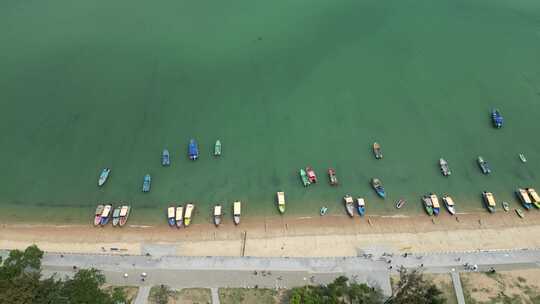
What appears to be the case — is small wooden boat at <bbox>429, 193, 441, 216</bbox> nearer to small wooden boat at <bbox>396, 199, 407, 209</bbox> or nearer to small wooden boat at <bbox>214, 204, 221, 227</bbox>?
small wooden boat at <bbox>396, 199, 407, 209</bbox>

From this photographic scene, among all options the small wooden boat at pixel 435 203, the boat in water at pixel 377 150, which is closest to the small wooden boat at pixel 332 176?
the boat in water at pixel 377 150

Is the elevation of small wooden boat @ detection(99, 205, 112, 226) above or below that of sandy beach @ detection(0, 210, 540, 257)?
above

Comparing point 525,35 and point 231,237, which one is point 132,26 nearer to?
point 231,237

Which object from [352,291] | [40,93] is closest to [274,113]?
[352,291]

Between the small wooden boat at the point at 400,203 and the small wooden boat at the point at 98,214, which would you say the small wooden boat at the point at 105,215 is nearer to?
the small wooden boat at the point at 98,214

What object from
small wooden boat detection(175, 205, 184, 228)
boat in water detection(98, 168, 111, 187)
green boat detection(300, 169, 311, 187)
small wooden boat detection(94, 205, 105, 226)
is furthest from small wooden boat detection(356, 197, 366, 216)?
boat in water detection(98, 168, 111, 187)

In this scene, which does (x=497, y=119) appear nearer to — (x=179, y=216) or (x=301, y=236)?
(x=301, y=236)
